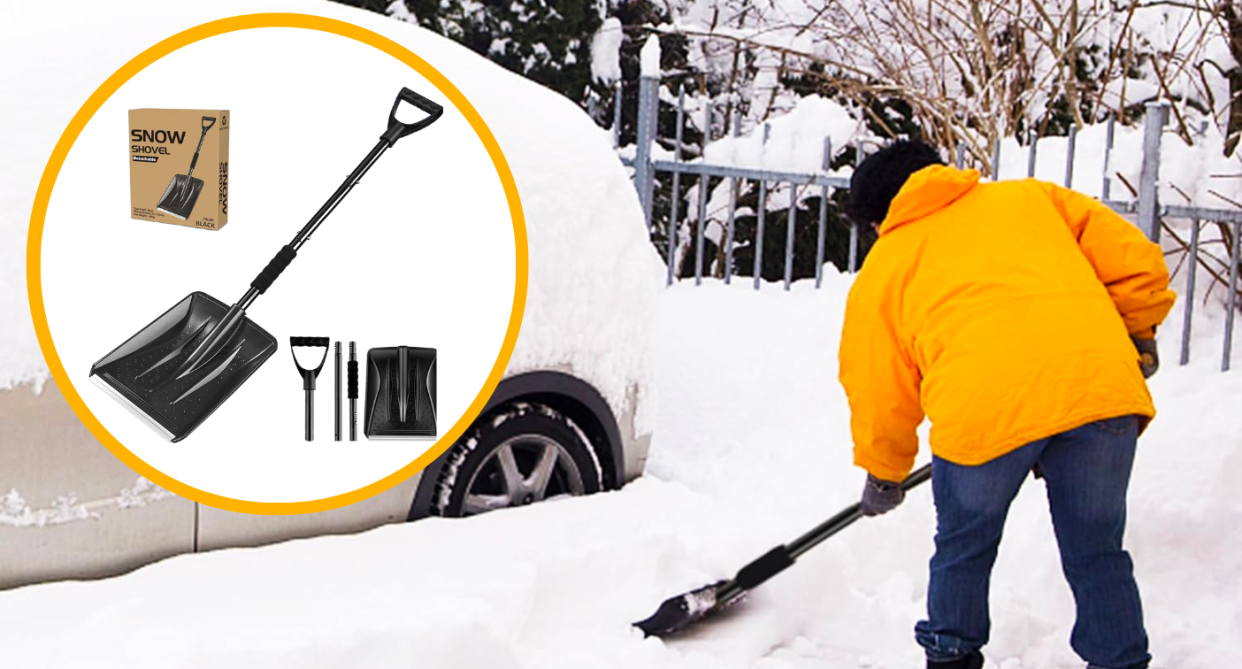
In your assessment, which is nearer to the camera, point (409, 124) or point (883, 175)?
point (409, 124)

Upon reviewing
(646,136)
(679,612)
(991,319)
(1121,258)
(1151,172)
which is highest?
(646,136)

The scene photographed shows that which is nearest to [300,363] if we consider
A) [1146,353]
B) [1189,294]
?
[1146,353]

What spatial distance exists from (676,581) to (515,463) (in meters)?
0.58

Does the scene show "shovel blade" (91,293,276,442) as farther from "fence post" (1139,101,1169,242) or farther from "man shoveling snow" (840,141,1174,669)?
"fence post" (1139,101,1169,242)

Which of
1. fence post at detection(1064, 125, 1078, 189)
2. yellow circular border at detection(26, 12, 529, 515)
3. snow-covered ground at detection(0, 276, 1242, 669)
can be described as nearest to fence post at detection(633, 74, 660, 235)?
snow-covered ground at detection(0, 276, 1242, 669)

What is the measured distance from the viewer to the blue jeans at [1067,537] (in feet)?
9.95

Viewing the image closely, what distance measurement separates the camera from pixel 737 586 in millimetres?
3619

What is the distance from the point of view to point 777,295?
21.4ft

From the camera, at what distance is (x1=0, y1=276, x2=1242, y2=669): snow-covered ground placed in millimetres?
2807

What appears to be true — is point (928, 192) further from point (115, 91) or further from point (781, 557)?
point (115, 91)

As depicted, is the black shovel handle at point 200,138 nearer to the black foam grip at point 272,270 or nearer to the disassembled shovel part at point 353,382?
the black foam grip at point 272,270

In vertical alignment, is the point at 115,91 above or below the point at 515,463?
above

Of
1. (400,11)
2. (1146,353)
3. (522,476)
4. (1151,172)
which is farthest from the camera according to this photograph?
(400,11)

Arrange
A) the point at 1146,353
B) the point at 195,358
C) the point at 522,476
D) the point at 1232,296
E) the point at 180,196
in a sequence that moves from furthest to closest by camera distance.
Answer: the point at 1232,296
the point at 522,476
the point at 1146,353
the point at 195,358
the point at 180,196
